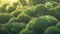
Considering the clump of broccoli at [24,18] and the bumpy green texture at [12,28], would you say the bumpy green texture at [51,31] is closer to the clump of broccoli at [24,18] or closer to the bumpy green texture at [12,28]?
→ the bumpy green texture at [12,28]

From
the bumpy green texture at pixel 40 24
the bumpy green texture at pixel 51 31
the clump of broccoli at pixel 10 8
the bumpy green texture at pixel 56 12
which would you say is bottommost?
the bumpy green texture at pixel 51 31

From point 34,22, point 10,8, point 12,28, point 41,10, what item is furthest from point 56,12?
point 10,8

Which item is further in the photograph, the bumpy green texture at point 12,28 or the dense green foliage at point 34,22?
the bumpy green texture at point 12,28

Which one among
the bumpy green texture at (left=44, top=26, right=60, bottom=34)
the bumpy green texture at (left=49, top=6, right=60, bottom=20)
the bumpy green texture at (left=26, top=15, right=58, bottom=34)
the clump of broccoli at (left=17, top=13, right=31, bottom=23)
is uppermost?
the bumpy green texture at (left=49, top=6, right=60, bottom=20)

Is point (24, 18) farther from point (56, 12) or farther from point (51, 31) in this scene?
point (51, 31)

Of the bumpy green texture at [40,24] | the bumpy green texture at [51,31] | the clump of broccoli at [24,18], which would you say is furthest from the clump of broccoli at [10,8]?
the bumpy green texture at [51,31]

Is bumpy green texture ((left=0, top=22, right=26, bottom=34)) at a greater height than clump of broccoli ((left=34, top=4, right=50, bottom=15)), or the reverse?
clump of broccoli ((left=34, top=4, right=50, bottom=15))

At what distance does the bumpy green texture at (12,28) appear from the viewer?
9.10ft

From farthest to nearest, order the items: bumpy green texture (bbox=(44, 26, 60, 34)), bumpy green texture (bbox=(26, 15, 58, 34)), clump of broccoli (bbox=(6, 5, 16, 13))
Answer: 1. clump of broccoli (bbox=(6, 5, 16, 13))
2. bumpy green texture (bbox=(26, 15, 58, 34))
3. bumpy green texture (bbox=(44, 26, 60, 34))

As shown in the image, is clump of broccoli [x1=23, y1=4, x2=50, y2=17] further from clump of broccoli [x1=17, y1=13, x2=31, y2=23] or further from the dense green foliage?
clump of broccoli [x1=17, y1=13, x2=31, y2=23]

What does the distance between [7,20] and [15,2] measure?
3.74ft

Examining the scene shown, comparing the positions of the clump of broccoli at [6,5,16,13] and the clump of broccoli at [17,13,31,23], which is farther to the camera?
the clump of broccoli at [6,5,16,13]

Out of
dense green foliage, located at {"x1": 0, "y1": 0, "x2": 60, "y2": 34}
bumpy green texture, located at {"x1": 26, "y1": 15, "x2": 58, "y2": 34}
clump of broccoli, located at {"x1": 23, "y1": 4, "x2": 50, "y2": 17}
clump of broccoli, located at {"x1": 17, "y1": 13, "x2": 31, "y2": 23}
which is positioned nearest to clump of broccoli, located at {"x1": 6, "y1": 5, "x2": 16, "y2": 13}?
dense green foliage, located at {"x1": 0, "y1": 0, "x2": 60, "y2": 34}

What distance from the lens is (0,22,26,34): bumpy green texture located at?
278 centimetres
